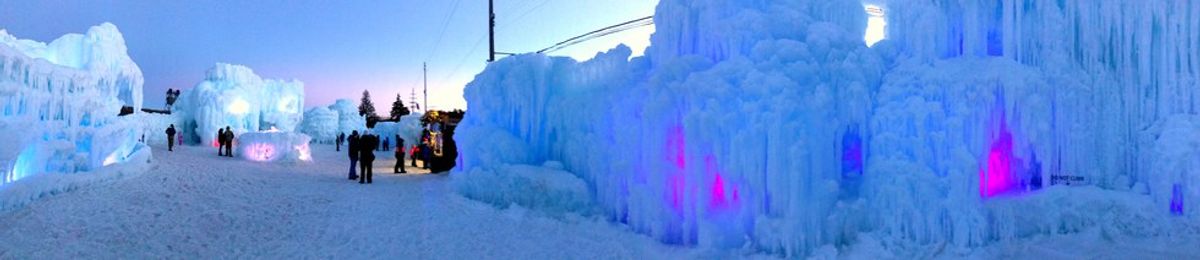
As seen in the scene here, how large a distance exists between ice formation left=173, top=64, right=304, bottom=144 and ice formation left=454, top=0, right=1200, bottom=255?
28.9 m

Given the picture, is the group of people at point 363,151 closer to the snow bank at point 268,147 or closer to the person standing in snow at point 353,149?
the person standing in snow at point 353,149

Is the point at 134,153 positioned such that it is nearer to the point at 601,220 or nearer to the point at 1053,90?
the point at 601,220

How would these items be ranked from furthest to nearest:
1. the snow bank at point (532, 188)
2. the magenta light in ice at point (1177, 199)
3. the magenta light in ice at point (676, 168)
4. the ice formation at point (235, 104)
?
the ice formation at point (235, 104) → the snow bank at point (532, 188) → the magenta light in ice at point (676, 168) → the magenta light in ice at point (1177, 199)

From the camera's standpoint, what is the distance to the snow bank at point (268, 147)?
21.2m

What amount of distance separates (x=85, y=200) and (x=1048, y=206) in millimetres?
14225

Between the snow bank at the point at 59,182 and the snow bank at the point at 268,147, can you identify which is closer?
the snow bank at the point at 59,182

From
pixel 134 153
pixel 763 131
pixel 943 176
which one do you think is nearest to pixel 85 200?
pixel 134 153

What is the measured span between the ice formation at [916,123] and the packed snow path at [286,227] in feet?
4.60

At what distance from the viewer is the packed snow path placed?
8.36 m

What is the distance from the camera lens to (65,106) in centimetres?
1198

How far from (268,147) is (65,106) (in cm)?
949

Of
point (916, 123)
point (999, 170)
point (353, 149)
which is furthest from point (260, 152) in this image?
point (999, 170)

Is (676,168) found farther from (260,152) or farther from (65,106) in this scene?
(260,152)

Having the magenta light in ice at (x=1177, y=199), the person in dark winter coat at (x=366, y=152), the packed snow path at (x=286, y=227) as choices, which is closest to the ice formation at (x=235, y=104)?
the person in dark winter coat at (x=366, y=152)
